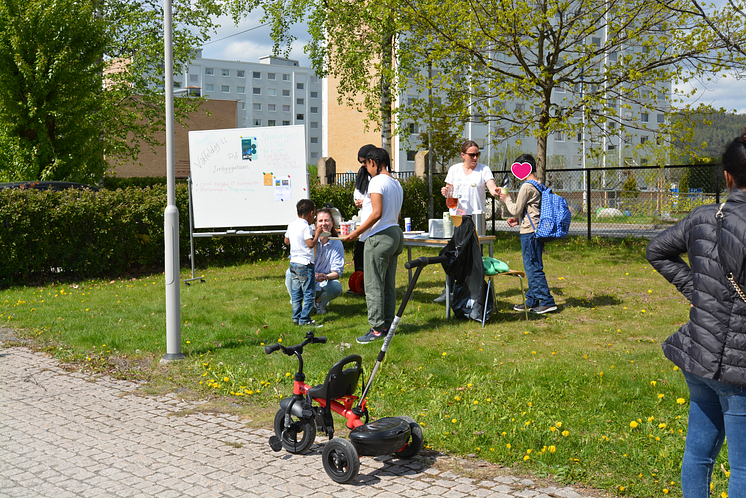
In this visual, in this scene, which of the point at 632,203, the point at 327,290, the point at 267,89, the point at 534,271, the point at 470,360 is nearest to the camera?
the point at 470,360

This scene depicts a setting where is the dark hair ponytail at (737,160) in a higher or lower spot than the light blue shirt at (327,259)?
higher

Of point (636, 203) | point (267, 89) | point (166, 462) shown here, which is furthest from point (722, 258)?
point (267, 89)

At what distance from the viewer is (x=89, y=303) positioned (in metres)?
10.2

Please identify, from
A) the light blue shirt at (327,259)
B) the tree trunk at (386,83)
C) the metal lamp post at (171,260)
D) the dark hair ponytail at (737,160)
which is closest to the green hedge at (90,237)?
the light blue shirt at (327,259)

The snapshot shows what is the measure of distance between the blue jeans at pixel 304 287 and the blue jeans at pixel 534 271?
2597 mm

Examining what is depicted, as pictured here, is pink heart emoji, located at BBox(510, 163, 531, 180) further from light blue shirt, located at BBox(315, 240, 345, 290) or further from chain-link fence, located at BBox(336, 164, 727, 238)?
chain-link fence, located at BBox(336, 164, 727, 238)

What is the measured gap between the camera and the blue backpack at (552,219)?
831 cm

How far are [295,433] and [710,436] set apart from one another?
2.49m

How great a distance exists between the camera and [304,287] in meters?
8.16

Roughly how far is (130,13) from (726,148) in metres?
27.0

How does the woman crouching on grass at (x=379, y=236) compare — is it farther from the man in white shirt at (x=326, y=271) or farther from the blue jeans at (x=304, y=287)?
the man in white shirt at (x=326, y=271)

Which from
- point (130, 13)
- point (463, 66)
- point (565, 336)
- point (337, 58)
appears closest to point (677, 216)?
point (463, 66)

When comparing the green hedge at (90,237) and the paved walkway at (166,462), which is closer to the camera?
the paved walkway at (166,462)

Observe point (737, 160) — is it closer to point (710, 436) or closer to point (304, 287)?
point (710, 436)
